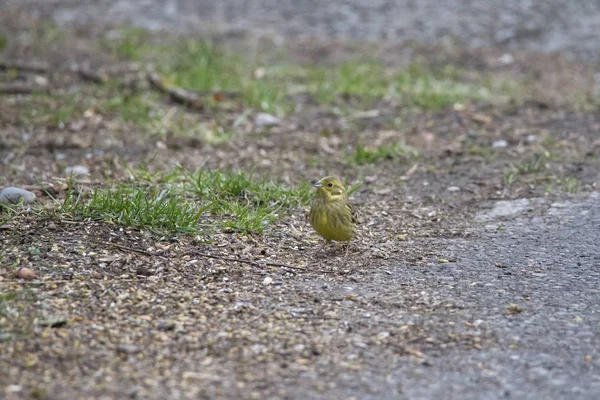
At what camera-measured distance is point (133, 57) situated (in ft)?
35.6

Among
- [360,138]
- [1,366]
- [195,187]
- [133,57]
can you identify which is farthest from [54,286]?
[133,57]

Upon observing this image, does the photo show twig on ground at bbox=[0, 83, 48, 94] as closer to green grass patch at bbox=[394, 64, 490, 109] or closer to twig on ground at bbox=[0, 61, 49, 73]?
twig on ground at bbox=[0, 61, 49, 73]

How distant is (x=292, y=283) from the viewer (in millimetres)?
5078

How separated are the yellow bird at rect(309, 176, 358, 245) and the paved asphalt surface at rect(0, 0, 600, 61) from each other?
318 inches

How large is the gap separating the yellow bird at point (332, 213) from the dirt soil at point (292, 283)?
199mm

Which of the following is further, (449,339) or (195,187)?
(195,187)

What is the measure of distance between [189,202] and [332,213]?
129 centimetres

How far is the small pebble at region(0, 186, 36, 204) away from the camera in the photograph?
19.0 feet

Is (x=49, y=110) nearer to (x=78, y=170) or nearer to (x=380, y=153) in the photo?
(x=78, y=170)

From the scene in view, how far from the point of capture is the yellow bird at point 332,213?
5.42m

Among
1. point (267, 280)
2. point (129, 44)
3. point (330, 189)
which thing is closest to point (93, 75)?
point (129, 44)

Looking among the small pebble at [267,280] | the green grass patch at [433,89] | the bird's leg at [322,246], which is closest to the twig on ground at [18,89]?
the green grass patch at [433,89]

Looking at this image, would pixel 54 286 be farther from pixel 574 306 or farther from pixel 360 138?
pixel 360 138

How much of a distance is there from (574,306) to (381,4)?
11138 millimetres
